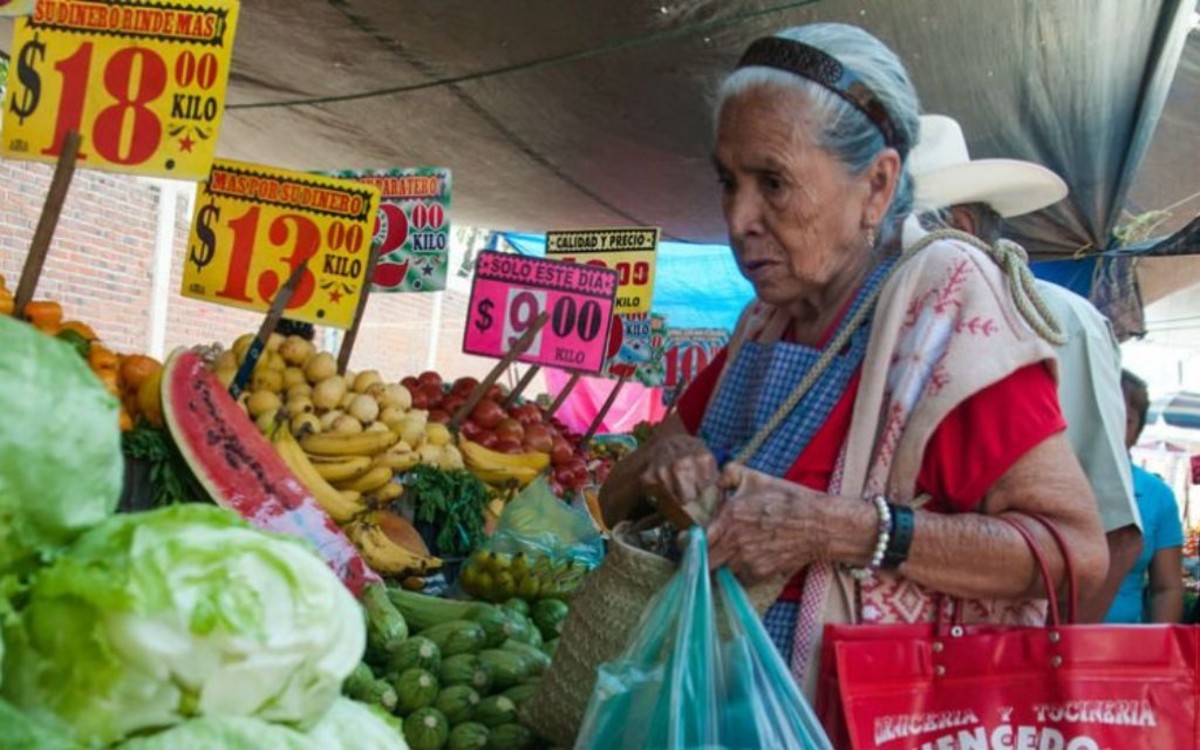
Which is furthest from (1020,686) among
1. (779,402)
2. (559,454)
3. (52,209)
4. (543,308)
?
(543,308)

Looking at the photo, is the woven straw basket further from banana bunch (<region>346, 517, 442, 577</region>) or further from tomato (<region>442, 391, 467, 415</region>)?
tomato (<region>442, 391, 467, 415</region>)

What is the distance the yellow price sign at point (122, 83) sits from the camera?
316 cm

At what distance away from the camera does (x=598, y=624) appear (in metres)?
1.58

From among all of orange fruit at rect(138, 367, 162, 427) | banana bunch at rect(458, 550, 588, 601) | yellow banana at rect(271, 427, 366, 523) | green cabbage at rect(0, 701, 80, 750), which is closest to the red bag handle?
green cabbage at rect(0, 701, 80, 750)

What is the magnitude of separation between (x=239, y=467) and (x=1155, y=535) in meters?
3.29

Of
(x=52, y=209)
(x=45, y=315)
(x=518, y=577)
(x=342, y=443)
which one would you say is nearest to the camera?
(x=52, y=209)

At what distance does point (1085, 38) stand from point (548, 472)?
314 cm

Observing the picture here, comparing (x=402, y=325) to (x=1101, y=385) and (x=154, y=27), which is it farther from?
(x=1101, y=385)

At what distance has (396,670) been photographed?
2.31 metres

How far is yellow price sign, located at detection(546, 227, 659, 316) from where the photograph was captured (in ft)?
24.4

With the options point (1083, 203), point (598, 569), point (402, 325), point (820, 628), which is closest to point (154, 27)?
point (598, 569)

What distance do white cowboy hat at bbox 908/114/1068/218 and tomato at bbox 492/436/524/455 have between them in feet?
8.70

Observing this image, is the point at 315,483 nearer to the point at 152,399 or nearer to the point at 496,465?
the point at 152,399

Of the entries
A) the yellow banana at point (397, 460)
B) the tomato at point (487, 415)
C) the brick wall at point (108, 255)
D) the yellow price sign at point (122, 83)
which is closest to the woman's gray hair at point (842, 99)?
the yellow price sign at point (122, 83)
